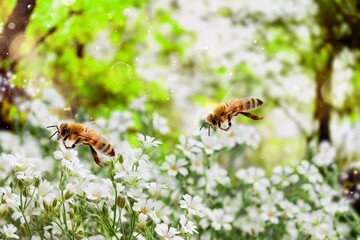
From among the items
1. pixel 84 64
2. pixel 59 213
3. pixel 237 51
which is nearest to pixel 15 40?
pixel 59 213

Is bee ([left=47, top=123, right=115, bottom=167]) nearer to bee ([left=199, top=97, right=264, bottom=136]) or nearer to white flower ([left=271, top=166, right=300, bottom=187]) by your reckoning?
bee ([left=199, top=97, right=264, bottom=136])

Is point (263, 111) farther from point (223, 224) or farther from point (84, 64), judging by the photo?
point (223, 224)

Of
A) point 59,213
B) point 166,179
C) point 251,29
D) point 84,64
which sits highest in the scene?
point 251,29

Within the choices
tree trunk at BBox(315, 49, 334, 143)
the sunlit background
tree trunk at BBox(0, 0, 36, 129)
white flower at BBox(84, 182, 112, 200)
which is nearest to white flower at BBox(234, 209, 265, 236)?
white flower at BBox(84, 182, 112, 200)

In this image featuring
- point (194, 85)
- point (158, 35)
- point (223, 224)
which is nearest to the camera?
point (223, 224)

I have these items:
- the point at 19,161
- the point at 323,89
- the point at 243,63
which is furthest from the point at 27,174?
the point at 243,63

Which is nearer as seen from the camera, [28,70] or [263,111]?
[28,70]

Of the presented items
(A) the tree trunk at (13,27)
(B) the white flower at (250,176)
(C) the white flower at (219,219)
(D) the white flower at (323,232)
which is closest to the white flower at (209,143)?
(C) the white flower at (219,219)
